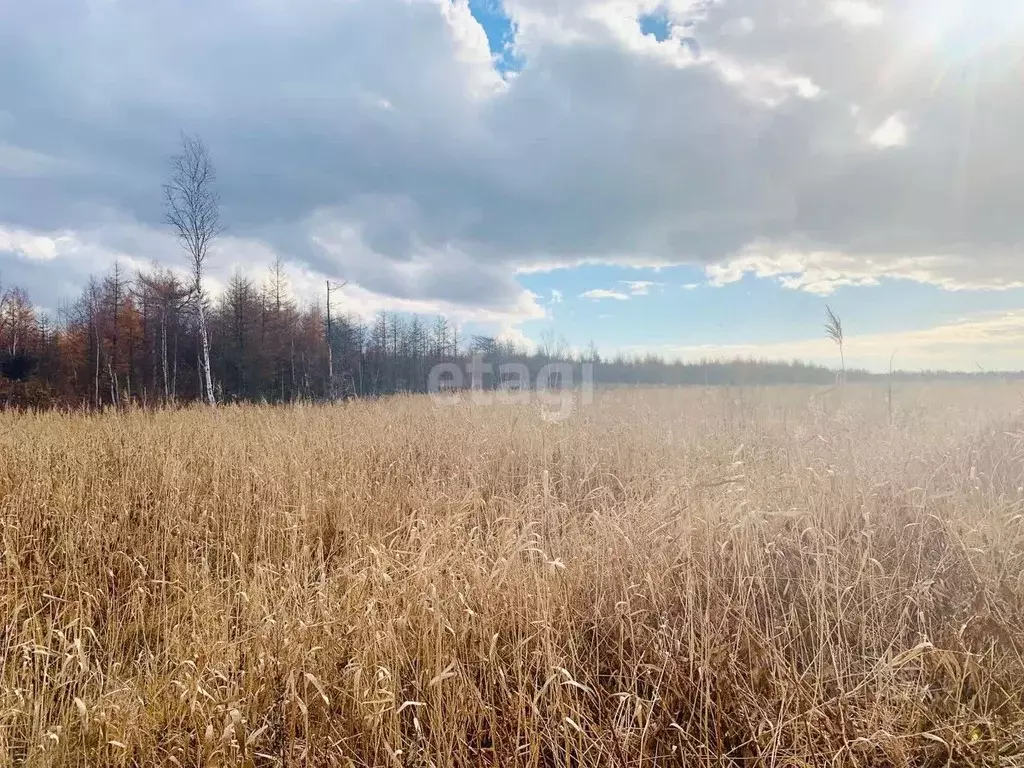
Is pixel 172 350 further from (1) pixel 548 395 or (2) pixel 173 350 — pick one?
(1) pixel 548 395

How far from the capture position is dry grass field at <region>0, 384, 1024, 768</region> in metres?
1.64

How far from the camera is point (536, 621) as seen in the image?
1933 millimetres

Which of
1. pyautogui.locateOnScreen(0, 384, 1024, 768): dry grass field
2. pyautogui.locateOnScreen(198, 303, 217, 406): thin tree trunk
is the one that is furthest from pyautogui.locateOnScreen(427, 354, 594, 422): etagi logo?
pyautogui.locateOnScreen(198, 303, 217, 406): thin tree trunk

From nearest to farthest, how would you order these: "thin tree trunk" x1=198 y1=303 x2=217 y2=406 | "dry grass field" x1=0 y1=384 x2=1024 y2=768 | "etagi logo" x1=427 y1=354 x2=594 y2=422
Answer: "dry grass field" x1=0 y1=384 x2=1024 y2=768 → "etagi logo" x1=427 y1=354 x2=594 y2=422 → "thin tree trunk" x1=198 y1=303 x2=217 y2=406

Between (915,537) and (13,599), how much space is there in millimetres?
5280

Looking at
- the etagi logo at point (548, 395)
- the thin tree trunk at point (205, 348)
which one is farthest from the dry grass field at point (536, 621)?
the thin tree trunk at point (205, 348)

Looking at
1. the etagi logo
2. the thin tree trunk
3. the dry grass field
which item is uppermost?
the thin tree trunk

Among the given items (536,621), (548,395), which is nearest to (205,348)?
(548,395)

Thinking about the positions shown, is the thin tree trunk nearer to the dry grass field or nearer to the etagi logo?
the etagi logo

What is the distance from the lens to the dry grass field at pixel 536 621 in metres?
1.64

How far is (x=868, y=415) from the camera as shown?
644 centimetres

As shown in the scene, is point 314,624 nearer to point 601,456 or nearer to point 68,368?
point 601,456

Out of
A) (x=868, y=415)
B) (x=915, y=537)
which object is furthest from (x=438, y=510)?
(x=868, y=415)

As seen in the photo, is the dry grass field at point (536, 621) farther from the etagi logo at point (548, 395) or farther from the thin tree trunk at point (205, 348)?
the thin tree trunk at point (205, 348)
